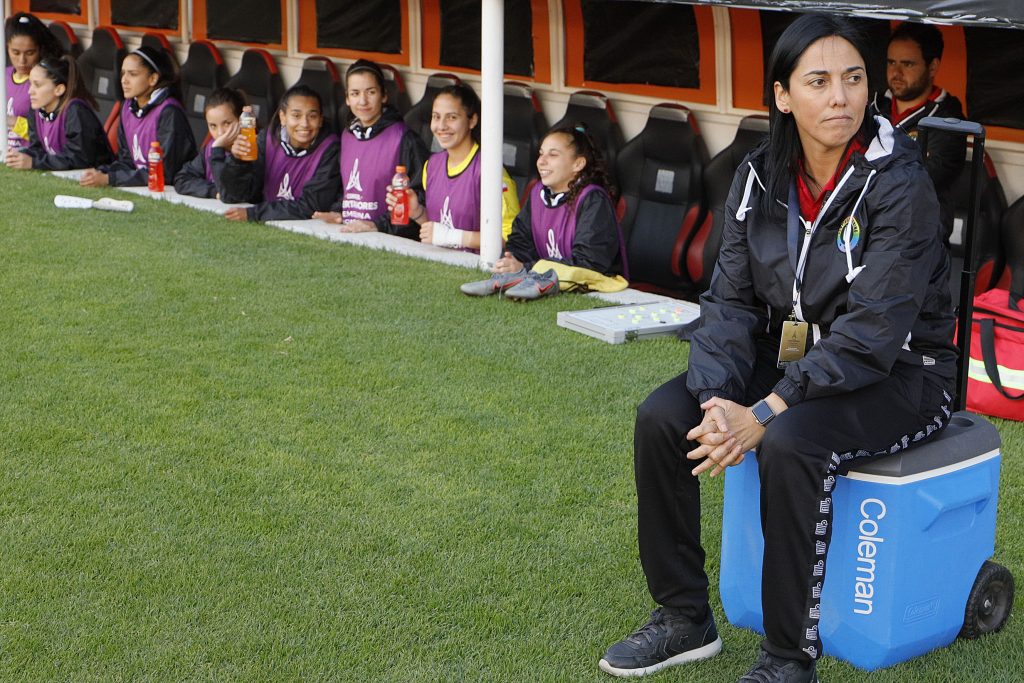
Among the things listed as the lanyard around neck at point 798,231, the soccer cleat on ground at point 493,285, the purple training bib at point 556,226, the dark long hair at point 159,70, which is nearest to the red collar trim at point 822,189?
the lanyard around neck at point 798,231

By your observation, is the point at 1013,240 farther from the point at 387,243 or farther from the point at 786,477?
the point at 786,477

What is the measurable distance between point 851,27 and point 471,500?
5.28ft

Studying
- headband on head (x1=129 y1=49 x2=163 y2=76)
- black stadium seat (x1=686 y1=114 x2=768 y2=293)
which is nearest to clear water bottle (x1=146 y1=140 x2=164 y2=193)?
headband on head (x1=129 y1=49 x2=163 y2=76)

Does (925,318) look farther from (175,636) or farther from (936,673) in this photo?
(175,636)

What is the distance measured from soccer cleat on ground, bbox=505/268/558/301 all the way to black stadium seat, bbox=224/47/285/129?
459 cm

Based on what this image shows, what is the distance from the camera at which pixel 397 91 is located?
9102 millimetres

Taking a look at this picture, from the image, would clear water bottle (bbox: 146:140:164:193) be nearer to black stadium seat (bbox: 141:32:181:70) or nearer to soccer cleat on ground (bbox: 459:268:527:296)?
black stadium seat (bbox: 141:32:181:70)

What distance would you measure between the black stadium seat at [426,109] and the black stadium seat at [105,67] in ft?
12.6

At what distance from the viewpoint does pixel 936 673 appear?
8.96ft

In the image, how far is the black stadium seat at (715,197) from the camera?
6.77 m

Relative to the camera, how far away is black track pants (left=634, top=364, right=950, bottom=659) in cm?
249

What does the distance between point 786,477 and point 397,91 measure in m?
7.02

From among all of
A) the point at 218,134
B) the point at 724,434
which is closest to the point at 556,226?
the point at 218,134

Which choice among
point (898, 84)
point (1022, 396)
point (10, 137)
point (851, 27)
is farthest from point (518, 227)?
point (10, 137)
